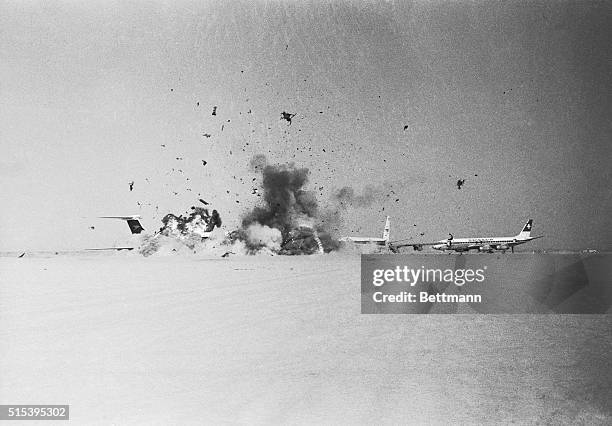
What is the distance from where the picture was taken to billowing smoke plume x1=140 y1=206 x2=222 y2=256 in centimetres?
281

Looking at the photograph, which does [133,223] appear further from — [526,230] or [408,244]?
[526,230]

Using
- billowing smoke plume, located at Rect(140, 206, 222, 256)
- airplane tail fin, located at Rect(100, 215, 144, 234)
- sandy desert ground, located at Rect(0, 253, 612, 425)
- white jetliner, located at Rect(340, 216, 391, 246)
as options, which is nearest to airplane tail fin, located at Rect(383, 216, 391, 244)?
white jetliner, located at Rect(340, 216, 391, 246)

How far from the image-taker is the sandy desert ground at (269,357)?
226 cm

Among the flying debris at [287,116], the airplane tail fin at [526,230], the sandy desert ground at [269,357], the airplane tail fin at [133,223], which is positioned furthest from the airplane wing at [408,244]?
the airplane tail fin at [133,223]

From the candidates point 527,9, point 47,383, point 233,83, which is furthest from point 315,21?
point 47,383

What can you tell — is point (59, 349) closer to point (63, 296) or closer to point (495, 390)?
point (63, 296)

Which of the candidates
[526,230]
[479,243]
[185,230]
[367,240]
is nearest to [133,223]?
[185,230]

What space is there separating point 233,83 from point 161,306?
3.61ft

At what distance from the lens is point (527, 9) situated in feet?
9.07

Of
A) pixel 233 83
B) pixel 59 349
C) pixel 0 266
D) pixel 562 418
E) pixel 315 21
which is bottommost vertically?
pixel 562 418

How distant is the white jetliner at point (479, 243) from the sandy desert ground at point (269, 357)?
304 mm

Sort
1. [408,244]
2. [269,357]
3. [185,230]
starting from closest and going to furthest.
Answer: [269,357]
[408,244]
[185,230]

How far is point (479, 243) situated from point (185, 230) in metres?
1.49

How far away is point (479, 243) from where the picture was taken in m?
2.73
